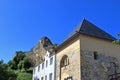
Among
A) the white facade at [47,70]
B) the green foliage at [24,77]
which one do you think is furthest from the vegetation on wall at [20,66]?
the white facade at [47,70]

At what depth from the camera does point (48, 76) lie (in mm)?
34750

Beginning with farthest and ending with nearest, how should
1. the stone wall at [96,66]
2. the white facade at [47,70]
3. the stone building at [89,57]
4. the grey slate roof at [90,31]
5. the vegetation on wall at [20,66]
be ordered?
the vegetation on wall at [20,66] < the white facade at [47,70] < the grey slate roof at [90,31] < the stone building at [89,57] < the stone wall at [96,66]

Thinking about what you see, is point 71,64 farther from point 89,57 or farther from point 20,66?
point 20,66

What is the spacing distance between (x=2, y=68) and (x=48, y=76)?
1268 cm

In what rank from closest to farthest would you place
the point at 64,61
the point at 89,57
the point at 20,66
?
the point at 89,57 < the point at 64,61 < the point at 20,66

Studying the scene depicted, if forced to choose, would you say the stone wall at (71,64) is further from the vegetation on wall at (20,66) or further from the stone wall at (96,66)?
the vegetation on wall at (20,66)

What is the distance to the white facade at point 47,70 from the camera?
111ft

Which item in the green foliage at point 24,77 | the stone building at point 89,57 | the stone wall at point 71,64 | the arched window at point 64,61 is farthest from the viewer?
the green foliage at point 24,77

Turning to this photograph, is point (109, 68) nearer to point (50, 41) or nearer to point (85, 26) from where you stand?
point (85, 26)

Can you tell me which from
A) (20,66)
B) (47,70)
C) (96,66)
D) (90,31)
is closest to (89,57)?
(96,66)

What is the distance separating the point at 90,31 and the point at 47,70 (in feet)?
31.9

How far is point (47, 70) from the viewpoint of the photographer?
36.0m

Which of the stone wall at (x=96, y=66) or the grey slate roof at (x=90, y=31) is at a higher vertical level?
the grey slate roof at (x=90, y=31)

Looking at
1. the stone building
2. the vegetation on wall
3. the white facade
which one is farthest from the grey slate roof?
the vegetation on wall
